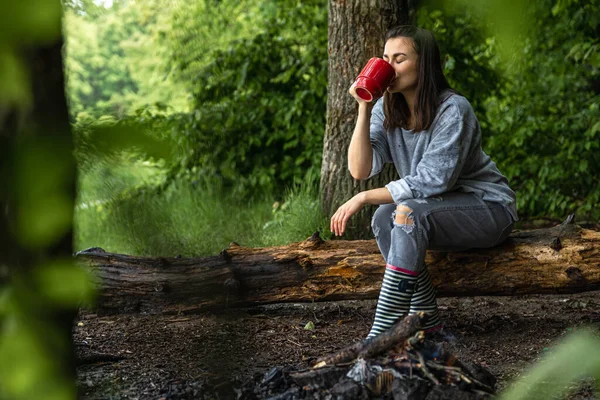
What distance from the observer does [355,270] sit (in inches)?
150

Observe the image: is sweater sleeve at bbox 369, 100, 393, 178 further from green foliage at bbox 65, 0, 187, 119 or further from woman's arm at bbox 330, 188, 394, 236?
green foliage at bbox 65, 0, 187, 119

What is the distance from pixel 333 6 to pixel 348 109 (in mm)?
697

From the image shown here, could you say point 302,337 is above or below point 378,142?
below

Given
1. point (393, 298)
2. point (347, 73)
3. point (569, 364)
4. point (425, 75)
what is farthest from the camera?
point (347, 73)

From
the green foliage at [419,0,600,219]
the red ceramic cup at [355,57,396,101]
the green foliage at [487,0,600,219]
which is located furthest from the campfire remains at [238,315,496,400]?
the green foliage at [487,0,600,219]

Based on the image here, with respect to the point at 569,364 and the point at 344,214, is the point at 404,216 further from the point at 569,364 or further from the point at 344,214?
the point at 569,364

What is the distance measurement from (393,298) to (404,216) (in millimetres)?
368

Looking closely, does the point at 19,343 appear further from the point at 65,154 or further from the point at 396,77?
the point at 396,77

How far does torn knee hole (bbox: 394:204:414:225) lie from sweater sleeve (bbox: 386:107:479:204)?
0.05 meters

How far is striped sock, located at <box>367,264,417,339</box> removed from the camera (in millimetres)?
3076

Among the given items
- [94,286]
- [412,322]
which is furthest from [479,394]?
[94,286]

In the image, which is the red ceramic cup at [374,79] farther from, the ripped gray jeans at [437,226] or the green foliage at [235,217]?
the green foliage at [235,217]

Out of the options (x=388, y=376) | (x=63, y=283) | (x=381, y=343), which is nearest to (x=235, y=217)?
(x=381, y=343)

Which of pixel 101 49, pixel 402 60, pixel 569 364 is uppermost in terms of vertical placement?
pixel 402 60
